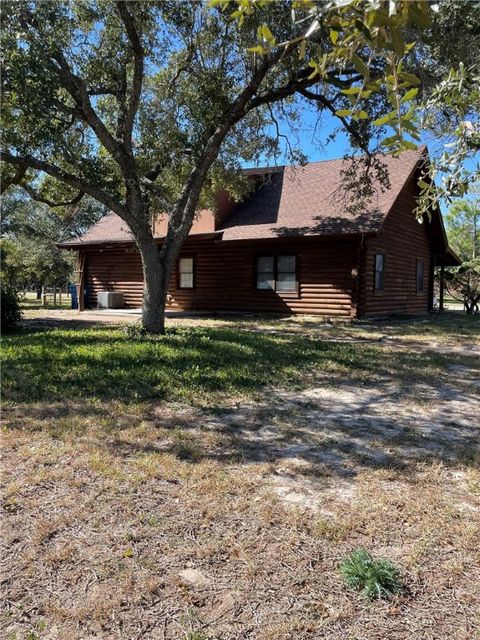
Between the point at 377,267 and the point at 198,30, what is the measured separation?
28.6 feet

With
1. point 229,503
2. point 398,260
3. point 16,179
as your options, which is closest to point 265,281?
point 398,260

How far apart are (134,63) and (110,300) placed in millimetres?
11345

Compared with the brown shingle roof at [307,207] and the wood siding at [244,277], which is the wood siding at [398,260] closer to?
the wood siding at [244,277]

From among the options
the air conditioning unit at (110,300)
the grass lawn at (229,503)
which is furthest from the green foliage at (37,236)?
the grass lawn at (229,503)

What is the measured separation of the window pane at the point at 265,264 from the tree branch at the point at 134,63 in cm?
764

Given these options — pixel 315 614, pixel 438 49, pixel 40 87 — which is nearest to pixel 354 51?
pixel 315 614

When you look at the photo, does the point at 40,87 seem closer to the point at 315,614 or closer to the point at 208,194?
the point at 208,194

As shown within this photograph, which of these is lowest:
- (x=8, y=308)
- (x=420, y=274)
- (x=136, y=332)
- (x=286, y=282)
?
(x=136, y=332)

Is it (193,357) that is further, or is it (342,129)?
(342,129)

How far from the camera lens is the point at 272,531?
2588 mm

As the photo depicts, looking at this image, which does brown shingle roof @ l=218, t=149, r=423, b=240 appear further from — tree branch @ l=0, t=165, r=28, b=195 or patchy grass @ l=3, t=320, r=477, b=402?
tree branch @ l=0, t=165, r=28, b=195

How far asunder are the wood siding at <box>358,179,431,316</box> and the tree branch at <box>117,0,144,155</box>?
25.6 ft

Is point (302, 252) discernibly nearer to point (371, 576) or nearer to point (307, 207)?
point (307, 207)

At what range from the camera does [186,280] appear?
18.1 m
